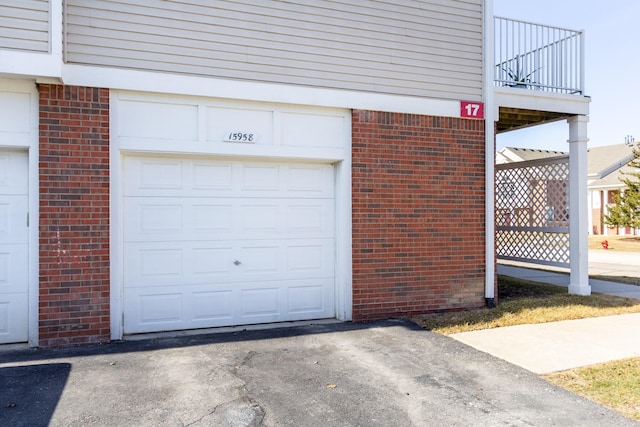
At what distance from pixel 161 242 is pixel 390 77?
3906 mm

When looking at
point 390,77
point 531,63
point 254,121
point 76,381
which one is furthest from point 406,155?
point 76,381

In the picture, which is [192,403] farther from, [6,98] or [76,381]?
A: [6,98]

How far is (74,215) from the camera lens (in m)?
5.71

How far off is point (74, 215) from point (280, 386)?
314cm

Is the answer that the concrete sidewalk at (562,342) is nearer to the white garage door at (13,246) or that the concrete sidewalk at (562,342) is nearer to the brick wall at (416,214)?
the brick wall at (416,214)

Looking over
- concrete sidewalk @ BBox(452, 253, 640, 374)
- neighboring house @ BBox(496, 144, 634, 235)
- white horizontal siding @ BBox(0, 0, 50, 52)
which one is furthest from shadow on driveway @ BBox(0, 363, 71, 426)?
neighboring house @ BBox(496, 144, 634, 235)

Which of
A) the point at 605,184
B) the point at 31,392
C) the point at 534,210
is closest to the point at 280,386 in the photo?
the point at 31,392

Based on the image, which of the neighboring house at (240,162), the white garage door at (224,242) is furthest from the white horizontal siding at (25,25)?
the white garage door at (224,242)

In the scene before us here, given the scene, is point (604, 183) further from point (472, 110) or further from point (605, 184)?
point (472, 110)

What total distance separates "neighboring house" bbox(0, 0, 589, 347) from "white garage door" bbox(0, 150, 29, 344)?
0.02 meters

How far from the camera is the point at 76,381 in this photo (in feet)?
14.9

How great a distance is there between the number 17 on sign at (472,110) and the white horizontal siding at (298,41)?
0.52 ft

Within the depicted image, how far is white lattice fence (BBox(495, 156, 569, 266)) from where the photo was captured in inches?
361

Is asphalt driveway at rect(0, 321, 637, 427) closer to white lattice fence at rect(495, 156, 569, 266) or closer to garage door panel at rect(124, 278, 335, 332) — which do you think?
garage door panel at rect(124, 278, 335, 332)
